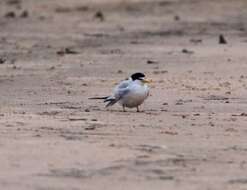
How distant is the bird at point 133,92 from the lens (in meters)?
13.3

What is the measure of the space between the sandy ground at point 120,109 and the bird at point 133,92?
0.45ft

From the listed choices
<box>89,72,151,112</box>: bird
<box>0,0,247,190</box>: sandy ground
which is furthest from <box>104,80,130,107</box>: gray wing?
<box>0,0,247,190</box>: sandy ground

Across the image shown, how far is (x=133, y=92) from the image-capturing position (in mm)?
13266

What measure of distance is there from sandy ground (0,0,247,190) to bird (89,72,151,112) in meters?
0.14

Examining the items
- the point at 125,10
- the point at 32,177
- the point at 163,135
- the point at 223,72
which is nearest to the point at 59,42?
the point at 223,72

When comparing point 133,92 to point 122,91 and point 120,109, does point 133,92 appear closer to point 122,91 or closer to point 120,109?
point 122,91

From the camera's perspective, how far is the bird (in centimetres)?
1327

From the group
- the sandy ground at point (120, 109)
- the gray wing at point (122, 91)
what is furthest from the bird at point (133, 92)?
the sandy ground at point (120, 109)

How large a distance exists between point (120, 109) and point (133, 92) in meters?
0.75

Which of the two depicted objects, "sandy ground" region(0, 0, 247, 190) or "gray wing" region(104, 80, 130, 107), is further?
"gray wing" region(104, 80, 130, 107)

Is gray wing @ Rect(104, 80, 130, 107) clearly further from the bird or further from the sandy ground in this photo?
the sandy ground

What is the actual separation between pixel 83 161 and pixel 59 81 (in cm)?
748

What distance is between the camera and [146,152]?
1028 cm

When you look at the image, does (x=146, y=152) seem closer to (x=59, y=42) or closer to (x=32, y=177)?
(x=32, y=177)
